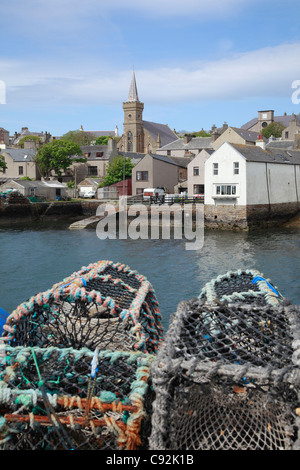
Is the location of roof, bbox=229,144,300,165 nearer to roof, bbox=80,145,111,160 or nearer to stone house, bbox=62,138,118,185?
stone house, bbox=62,138,118,185

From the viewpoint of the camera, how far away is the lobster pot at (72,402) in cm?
389

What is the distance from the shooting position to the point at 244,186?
3550cm

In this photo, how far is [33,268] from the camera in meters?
21.8

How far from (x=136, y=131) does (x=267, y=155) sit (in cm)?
5229

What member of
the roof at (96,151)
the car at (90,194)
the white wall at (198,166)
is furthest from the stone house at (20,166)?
the white wall at (198,166)

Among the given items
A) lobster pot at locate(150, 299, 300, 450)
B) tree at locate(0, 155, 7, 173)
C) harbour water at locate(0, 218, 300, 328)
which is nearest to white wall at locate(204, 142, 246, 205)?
harbour water at locate(0, 218, 300, 328)

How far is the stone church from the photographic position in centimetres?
8819

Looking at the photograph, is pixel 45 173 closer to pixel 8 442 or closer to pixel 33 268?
pixel 33 268

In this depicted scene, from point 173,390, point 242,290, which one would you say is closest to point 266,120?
point 242,290

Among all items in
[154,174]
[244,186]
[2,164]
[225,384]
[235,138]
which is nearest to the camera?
[225,384]

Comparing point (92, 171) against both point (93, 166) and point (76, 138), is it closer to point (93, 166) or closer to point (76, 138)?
point (93, 166)

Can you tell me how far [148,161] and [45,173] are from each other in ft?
61.6
